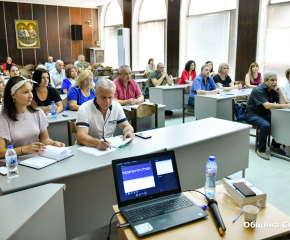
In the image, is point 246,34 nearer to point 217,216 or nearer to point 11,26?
point 217,216

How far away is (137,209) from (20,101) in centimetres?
142

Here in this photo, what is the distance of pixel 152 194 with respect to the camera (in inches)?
58.2

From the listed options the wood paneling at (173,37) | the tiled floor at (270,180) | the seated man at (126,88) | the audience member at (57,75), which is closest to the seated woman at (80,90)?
the seated man at (126,88)

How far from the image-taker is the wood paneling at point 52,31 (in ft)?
44.0

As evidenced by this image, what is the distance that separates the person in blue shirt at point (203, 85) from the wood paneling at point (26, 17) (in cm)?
1054

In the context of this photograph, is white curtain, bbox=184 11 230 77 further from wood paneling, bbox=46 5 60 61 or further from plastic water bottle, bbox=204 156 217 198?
wood paneling, bbox=46 5 60 61

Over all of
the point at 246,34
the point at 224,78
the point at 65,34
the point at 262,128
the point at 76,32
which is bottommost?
the point at 262,128

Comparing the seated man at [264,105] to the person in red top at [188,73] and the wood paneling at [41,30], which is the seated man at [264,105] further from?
the wood paneling at [41,30]

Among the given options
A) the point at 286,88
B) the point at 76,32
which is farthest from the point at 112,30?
the point at 286,88

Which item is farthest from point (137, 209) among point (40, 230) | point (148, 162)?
point (40, 230)

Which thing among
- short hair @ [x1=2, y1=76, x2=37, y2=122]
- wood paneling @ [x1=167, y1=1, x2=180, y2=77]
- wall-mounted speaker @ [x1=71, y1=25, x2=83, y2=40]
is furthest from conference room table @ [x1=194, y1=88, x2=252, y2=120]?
wall-mounted speaker @ [x1=71, y1=25, x2=83, y2=40]

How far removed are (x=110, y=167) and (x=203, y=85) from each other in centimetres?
395

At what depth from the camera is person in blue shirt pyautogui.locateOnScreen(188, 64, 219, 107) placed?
211 inches

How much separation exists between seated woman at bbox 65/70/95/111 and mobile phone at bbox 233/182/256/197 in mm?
2657
